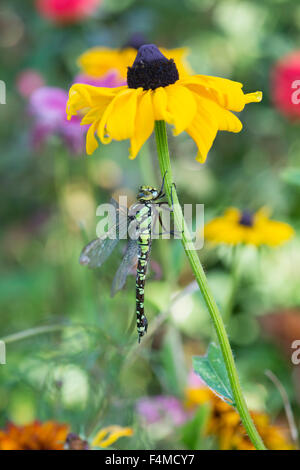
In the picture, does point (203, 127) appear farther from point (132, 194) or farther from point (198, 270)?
point (132, 194)

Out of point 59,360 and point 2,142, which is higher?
point 2,142

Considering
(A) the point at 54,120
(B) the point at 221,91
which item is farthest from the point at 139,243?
(A) the point at 54,120

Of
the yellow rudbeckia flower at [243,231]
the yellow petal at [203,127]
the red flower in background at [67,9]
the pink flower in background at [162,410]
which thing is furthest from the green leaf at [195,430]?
the red flower in background at [67,9]

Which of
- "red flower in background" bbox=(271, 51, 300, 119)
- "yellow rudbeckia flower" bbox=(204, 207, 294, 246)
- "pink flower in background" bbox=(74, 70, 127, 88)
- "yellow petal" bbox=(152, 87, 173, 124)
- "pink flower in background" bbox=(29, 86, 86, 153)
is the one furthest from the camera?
"red flower in background" bbox=(271, 51, 300, 119)

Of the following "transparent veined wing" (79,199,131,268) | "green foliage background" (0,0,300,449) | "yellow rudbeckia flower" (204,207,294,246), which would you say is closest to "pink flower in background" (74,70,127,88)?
"green foliage background" (0,0,300,449)

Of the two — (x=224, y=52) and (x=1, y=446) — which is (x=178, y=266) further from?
(x=224, y=52)

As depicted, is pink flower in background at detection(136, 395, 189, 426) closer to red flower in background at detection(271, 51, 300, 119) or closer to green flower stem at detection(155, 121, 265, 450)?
green flower stem at detection(155, 121, 265, 450)

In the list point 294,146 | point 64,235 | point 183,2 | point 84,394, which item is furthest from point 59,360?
point 183,2
